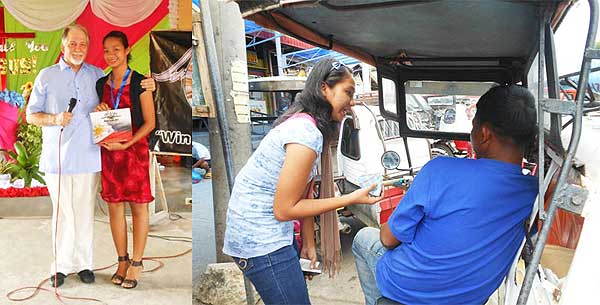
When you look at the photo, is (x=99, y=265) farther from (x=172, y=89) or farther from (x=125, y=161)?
(x=172, y=89)

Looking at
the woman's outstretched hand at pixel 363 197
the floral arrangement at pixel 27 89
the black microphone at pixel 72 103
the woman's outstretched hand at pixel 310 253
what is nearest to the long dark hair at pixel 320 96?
the woman's outstretched hand at pixel 363 197

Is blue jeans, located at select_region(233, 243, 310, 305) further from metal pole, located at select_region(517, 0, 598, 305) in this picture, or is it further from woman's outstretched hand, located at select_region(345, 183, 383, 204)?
metal pole, located at select_region(517, 0, 598, 305)

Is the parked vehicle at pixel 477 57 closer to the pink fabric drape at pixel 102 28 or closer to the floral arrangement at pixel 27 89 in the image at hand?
the pink fabric drape at pixel 102 28

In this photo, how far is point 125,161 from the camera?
3.03 m

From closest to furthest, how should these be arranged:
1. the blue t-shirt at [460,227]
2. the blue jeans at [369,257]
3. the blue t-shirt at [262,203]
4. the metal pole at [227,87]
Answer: the blue t-shirt at [460,227], the blue t-shirt at [262,203], the blue jeans at [369,257], the metal pole at [227,87]

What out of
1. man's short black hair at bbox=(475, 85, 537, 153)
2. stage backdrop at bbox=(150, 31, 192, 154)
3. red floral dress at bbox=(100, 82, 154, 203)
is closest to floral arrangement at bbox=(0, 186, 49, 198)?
red floral dress at bbox=(100, 82, 154, 203)

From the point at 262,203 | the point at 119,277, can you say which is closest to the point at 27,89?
the point at 119,277

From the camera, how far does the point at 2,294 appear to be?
10.1 feet

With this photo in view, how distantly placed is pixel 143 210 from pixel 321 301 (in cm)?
186

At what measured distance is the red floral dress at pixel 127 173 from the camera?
3.01 metres

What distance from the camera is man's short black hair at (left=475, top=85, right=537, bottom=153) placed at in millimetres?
1774

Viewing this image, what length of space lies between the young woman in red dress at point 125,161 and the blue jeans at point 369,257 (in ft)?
4.63

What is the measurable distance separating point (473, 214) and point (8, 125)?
2.72 metres

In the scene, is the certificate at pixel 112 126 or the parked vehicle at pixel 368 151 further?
the parked vehicle at pixel 368 151
